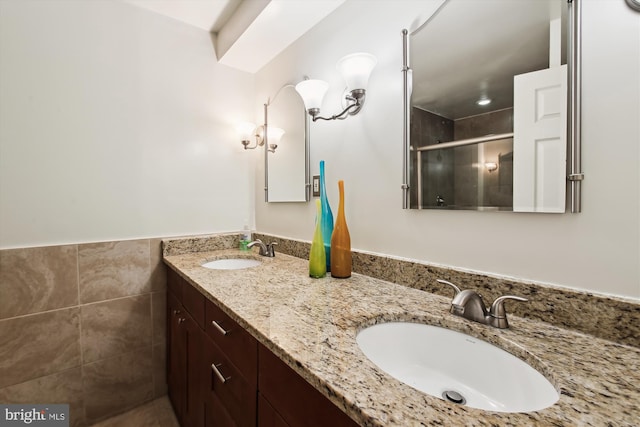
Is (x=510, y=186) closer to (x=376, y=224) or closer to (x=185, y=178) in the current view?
(x=376, y=224)

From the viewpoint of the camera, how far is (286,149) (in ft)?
5.71

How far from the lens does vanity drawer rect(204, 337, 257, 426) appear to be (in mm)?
762

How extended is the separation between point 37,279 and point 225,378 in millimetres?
1140

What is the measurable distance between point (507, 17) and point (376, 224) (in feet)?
2.58

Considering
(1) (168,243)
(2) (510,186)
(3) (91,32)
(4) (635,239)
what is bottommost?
(1) (168,243)

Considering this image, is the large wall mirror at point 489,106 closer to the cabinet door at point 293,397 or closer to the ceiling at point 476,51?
the ceiling at point 476,51

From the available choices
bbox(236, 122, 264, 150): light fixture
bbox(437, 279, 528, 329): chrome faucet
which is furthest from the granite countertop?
bbox(236, 122, 264, 150): light fixture

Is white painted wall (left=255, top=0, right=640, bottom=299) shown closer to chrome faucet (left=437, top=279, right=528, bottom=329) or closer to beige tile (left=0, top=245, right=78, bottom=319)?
chrome faucet (left=437, top=279, right=528, bottom=329)

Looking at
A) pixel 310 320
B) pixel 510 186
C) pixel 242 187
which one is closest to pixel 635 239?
pixel 510 186

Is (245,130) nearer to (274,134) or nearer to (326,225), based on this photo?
(274,134)

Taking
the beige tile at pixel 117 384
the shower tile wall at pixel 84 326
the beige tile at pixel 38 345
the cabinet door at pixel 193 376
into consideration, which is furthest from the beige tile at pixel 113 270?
the cabinet door at pixel 193 376

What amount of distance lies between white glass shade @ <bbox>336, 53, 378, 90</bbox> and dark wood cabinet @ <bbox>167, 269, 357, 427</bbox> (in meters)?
0.99

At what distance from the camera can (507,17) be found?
81 centimetres

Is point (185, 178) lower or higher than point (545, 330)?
higher
